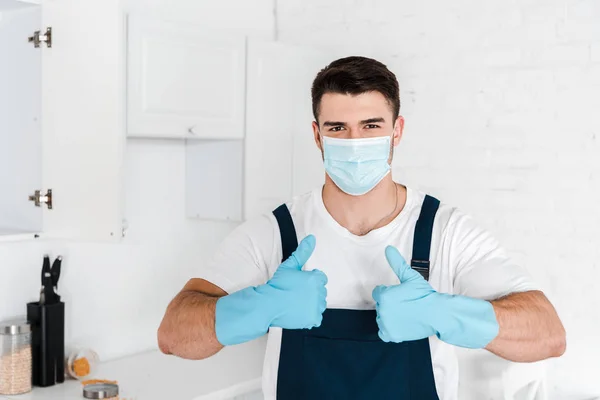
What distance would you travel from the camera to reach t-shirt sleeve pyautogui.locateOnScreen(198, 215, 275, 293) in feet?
5.37

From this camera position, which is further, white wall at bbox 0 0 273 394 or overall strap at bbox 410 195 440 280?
white wall at bbox 0 0 273 394

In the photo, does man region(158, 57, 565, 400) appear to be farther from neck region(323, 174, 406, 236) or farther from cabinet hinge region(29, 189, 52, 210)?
cabinet hinge region(29, 189, 52, 210)

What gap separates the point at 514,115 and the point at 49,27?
1.61 m

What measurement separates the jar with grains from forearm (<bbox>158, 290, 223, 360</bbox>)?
2.77ft

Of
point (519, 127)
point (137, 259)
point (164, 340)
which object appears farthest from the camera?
point (137, 259)

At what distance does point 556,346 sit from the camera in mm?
1528

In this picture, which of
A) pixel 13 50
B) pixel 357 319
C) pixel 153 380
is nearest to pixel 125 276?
pixel 153 380

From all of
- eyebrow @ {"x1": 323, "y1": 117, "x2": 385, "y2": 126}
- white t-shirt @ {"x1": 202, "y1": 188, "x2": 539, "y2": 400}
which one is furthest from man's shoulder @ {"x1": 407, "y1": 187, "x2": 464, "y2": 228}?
eyebrow @ {"x1": 323, "y1": 117, "x2": 385, "y2": 126}

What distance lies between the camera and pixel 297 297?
1455 millimetres

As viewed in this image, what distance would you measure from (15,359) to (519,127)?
6.09 ft

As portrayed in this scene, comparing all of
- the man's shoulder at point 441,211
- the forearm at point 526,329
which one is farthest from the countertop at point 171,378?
the forearm at point 526,329

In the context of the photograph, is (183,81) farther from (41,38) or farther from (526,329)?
(526,329)

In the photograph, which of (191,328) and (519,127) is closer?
(191,328)

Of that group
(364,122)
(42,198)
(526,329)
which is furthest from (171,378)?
(526,329)
